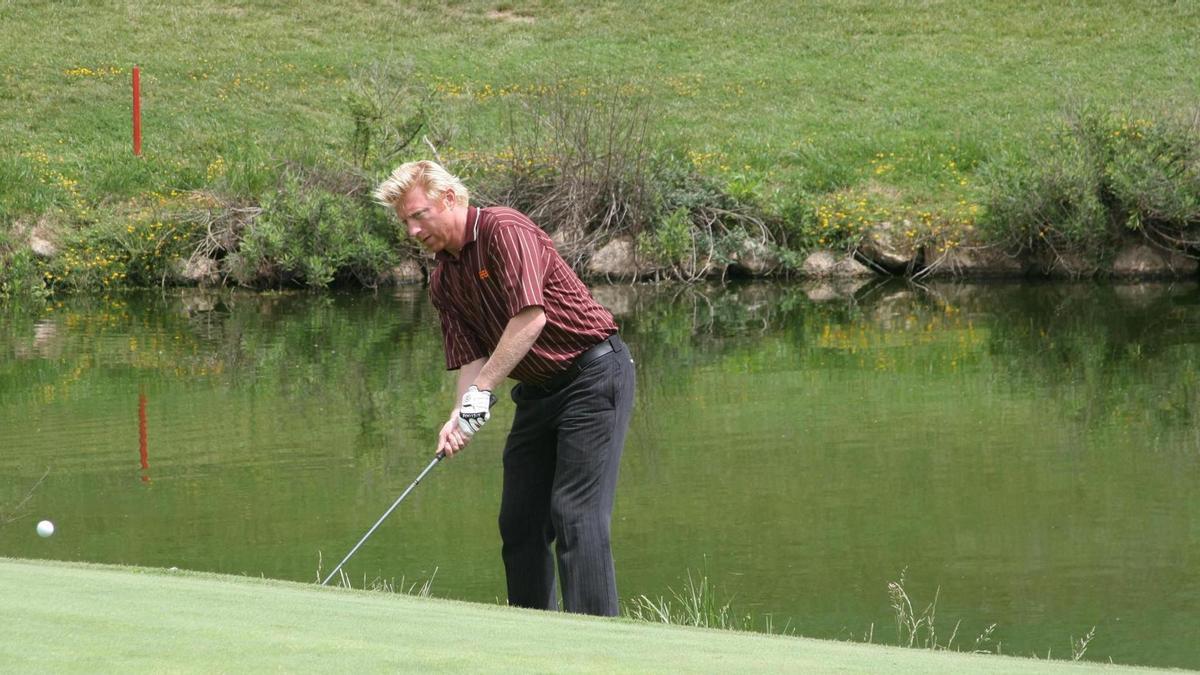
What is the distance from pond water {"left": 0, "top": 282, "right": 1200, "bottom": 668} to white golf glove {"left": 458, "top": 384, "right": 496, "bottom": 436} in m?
1.83

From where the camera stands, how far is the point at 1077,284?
902 inches

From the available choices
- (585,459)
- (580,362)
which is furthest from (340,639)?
(580,362)

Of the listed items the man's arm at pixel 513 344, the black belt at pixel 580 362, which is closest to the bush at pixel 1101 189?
the black belt at pixel 580 362

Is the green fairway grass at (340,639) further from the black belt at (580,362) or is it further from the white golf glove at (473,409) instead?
the black belt at (580,362)

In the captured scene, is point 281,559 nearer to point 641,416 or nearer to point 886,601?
point 886,601

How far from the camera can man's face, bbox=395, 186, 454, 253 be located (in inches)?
239

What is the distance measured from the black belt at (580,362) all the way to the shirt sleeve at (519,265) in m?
0.28

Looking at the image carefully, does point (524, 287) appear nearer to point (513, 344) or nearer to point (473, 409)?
point (513, 344)

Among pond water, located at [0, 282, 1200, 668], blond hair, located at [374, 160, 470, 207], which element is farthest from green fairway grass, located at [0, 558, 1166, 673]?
pond water, located at [0, 282, 1200, 668]

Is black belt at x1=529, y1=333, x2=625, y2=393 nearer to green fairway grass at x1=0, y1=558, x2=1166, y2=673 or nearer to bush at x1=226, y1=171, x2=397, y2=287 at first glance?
green fairway grass at x1=0, y1=558, x2=1166, y2=673

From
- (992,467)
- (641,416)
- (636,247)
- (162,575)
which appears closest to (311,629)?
(162,575)

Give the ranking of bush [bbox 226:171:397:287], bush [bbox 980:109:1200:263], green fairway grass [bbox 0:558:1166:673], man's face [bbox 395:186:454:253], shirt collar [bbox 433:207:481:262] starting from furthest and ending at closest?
bush [bbox 226:171:397:287] < bush [bbox 980:109:1200:263] < shirt collar [bbox 433:207:481:262] < man's face [bbox 395:186:454:253] < green fairway grass [bbox 0:558:1166:673]

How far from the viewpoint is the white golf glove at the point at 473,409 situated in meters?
6.15

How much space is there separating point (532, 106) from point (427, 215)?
19597 mm
